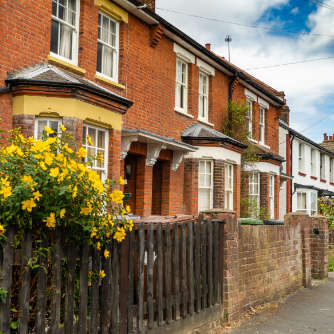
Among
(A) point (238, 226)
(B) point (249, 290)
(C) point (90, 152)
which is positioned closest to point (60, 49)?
(C) point (90, 152)

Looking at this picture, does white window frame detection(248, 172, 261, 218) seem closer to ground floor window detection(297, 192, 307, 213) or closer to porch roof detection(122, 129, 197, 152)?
porch roof detection(122, 129, 197, 152)

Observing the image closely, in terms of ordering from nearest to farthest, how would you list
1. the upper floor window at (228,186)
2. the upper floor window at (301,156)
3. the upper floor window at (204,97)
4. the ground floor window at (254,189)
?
the upper floor window at (228,186)
the upper floor window at (204,97)
the ground floor window at (254,189)
the upper floor window at (301,156)

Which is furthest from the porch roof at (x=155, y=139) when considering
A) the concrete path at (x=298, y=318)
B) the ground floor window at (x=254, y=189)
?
the ground floor window at (x=254, y=189)

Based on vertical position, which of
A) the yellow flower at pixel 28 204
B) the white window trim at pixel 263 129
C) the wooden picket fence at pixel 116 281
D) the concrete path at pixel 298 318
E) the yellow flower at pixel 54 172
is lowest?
the concrete path at pixel 298 318

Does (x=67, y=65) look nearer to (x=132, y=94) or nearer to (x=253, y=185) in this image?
(x=132, y=94)

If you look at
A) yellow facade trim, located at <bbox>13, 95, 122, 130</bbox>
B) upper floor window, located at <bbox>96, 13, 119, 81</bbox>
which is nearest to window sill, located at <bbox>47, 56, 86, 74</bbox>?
upper floor window, located at <bbox>96, 13, 119, 81</bbox>

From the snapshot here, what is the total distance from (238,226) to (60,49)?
571 centimetres

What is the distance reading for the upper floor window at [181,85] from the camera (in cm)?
1409

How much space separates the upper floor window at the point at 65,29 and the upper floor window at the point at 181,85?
452 centimetres

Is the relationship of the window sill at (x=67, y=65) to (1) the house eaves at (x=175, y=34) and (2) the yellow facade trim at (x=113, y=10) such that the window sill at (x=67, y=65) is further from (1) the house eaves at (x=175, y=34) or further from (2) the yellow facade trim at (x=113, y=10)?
(1) the house eaves at (x=175, y=34)

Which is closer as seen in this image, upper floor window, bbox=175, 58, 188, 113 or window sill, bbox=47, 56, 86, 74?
window sill, bbox=47, 56, 86, 74

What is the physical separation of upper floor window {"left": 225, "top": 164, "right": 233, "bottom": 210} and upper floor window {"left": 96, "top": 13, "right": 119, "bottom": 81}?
5.70m

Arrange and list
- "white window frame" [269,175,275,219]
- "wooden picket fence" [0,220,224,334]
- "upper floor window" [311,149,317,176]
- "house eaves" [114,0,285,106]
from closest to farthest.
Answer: "wooden picket fence" [0,220,224,334]
"house eaves" [114,0,285,106]
"white window frame" [269,175,275,219]
"upper floor window" [311,149,317,176]

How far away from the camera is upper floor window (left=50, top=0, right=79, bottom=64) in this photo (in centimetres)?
973
